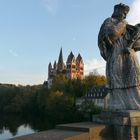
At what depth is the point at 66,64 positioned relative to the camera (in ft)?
446

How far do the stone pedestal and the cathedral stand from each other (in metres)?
123

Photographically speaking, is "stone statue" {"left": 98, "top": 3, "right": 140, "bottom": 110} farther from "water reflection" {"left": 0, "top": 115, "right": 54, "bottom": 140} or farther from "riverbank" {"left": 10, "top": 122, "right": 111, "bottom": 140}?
"water reflection" {"left": 0, "top": 115, "right": 54, "bottom": 140}

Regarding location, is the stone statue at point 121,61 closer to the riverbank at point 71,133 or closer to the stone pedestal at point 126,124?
the stone pedestal at point 126,124

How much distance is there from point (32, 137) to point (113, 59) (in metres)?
2.83

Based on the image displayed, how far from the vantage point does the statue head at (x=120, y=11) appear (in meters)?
8.17

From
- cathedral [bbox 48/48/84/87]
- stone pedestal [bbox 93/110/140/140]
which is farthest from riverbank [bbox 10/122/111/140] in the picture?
cathedral [bbox 48/48/84/87]

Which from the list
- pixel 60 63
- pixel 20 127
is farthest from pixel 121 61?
pixel 60 63

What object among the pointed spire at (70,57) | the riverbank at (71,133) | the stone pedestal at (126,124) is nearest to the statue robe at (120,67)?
the stone pedestal at (126,124)

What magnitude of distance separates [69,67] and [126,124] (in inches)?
4991

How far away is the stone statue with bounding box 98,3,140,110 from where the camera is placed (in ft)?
25.3

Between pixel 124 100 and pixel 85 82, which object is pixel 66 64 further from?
pixel 124 100

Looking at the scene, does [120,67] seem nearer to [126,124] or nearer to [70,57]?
[126,124]

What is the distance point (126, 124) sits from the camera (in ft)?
22.6

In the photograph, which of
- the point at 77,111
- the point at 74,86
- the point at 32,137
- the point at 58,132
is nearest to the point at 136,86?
the point at 58,132
